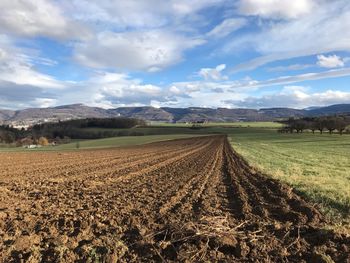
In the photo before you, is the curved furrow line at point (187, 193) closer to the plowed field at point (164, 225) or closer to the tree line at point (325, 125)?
the plowed field at point (164, 225)

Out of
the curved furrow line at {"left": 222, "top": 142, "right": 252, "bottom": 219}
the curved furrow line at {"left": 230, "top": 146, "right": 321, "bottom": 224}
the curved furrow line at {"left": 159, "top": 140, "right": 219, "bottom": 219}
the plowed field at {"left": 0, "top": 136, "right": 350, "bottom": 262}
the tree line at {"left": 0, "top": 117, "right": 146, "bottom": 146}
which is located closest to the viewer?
the plowed field at {"left": 0, "top": 136, "right": 350, "bottom": 262}

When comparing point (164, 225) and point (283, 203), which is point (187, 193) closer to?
point (283, 203)

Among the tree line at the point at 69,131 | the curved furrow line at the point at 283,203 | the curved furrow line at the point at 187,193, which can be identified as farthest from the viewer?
the tree line at the point at 69,131

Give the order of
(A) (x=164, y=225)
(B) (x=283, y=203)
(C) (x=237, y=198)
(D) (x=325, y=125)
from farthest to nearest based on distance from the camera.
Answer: (D) (x=325, y=125), (C) (x=237, y=198), (B) (x=283, y=203), (A) (x=164, y=225)

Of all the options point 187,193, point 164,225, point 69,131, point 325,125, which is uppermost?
point 164,225

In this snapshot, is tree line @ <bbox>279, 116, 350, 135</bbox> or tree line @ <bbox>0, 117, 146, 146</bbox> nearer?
tree line @ <bbox>279, 116, 350, 135</bbox>

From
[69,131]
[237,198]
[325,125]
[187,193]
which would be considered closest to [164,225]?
[237,198]

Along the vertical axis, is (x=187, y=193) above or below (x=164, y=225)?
below

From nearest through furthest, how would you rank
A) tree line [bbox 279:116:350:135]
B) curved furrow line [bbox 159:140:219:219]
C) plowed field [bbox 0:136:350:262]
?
plowed field [bbox 0:136:350:262], curved furrow line [bbox 159:140:219:219], tree line [bbox 279:116:350:135]

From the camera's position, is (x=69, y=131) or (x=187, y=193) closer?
(x=187, y=193)

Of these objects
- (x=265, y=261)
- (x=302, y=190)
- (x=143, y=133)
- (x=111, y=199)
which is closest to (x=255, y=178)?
(x=302, y=190)

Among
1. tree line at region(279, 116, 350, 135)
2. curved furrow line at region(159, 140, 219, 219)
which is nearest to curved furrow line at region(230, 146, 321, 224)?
curved furrow line at region(159, 140, 219, 219)

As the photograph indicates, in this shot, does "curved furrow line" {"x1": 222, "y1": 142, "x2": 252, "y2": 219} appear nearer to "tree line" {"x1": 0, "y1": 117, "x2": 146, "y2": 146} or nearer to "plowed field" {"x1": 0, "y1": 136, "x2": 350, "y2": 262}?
"plowed field" {"x1": 0, "y1": 136, "x2": 350, "y2": 262}

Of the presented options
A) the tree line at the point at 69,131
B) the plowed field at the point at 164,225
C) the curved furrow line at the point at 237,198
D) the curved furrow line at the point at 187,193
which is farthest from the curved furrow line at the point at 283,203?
the tree line at the point at 69,131
